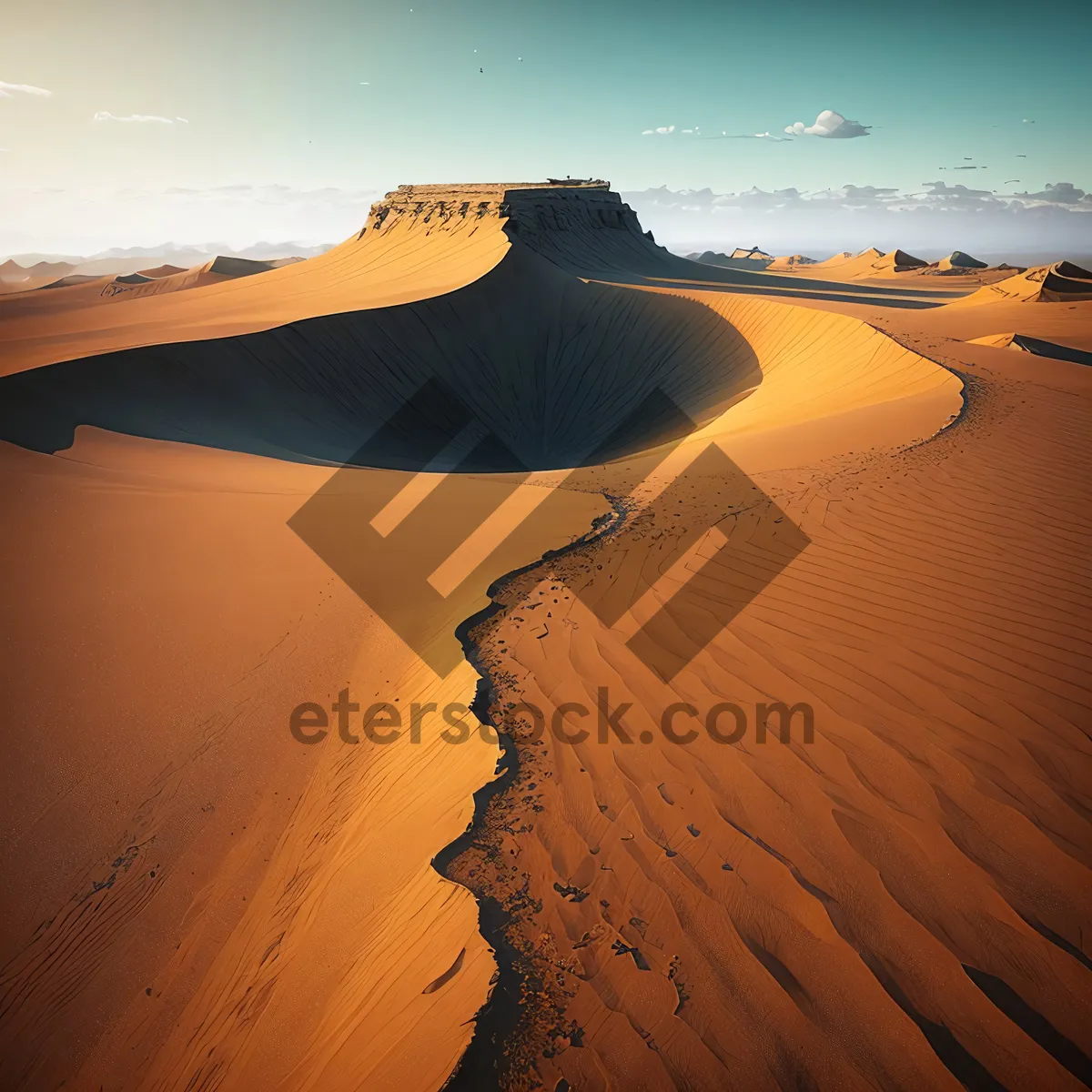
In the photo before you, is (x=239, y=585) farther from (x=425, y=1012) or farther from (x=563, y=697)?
(x=425, y=1012)

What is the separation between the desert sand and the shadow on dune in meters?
1.75

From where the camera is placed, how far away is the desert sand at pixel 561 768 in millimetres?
2400

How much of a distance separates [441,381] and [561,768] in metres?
15.2

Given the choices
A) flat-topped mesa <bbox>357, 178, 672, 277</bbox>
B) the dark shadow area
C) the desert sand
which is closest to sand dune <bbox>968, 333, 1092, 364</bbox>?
the desert sand

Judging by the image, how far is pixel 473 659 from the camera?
488 centimetres

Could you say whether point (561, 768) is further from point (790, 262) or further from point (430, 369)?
point (790, 262)

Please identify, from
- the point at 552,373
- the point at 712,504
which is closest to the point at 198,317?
the point at 552,373

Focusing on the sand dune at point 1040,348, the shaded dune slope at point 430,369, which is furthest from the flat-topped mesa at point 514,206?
the sand dune at point 1040,348

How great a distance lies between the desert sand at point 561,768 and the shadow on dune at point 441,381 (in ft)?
5.74

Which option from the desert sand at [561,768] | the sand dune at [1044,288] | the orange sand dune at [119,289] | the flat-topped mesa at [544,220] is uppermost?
the flat-topped mesa at [544,220]

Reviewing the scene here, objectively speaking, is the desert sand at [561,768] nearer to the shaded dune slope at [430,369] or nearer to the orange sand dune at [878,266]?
the shaded dune slope at [430,369]

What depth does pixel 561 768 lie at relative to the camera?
361 cm

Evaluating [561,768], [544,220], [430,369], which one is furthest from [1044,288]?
[561,768]

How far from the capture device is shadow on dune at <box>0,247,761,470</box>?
11.0 meters
